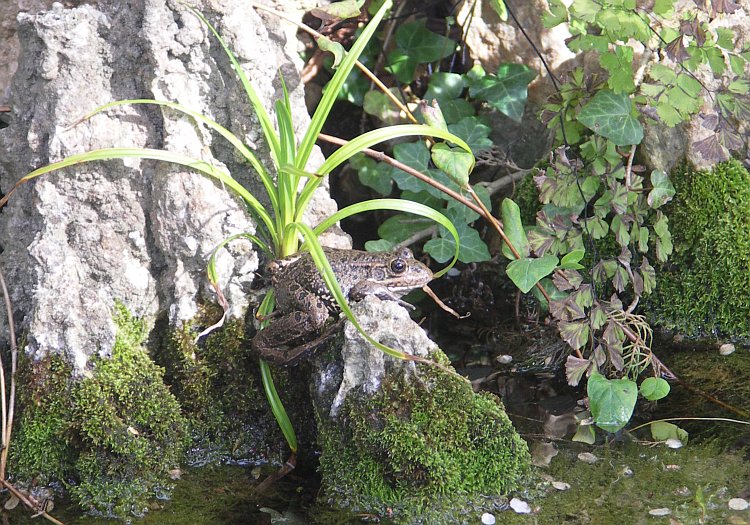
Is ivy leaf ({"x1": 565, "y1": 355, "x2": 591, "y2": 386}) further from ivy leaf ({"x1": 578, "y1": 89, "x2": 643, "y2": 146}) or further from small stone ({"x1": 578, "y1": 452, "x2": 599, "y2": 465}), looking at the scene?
ivy leaf ({"x1": 578, "y1": 89, "x2": 643, "y2": 146})

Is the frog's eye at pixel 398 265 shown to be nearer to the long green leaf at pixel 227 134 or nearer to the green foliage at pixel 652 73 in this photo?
the long green leaf at pixel 227 134

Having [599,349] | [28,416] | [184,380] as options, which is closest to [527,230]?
[599,349]

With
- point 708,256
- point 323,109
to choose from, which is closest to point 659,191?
point 708,256

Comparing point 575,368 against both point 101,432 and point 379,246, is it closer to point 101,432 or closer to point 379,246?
point 379,246

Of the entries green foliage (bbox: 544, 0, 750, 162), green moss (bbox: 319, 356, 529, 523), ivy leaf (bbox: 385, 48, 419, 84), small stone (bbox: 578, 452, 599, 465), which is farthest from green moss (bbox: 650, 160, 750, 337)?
ivy leaf (bbox: 385, 48, 419, 84)

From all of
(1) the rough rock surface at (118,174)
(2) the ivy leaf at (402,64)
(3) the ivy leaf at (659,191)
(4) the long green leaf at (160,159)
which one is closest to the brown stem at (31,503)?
(1) the rough rock surface at (118,174)
